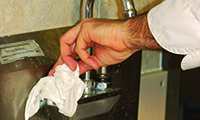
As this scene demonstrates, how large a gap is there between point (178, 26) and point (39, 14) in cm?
36

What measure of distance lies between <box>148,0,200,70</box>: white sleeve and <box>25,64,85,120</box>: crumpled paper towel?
201 millimetres

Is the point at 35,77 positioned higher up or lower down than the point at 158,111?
higher up

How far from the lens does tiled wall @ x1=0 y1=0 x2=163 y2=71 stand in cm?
62

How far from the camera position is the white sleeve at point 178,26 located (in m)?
0.43

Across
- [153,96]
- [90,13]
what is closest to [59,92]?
[90,13]

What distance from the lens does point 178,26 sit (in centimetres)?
44

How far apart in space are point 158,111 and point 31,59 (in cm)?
63

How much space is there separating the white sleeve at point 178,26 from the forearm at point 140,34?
17 mm

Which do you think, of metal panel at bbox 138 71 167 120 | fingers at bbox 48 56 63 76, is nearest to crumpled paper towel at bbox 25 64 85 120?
fingers at bbox 48 56 63 76

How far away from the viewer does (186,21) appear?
17.0 inches

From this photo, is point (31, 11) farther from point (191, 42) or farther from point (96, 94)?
point (191, 42)

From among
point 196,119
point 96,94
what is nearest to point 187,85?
point 196,119

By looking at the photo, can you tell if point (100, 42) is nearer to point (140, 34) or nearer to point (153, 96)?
point (140, 34)

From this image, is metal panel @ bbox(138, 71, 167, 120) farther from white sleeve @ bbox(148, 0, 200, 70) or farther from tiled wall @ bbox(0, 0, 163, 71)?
white sleeve @ bbox(148, 0, 200, 70)
